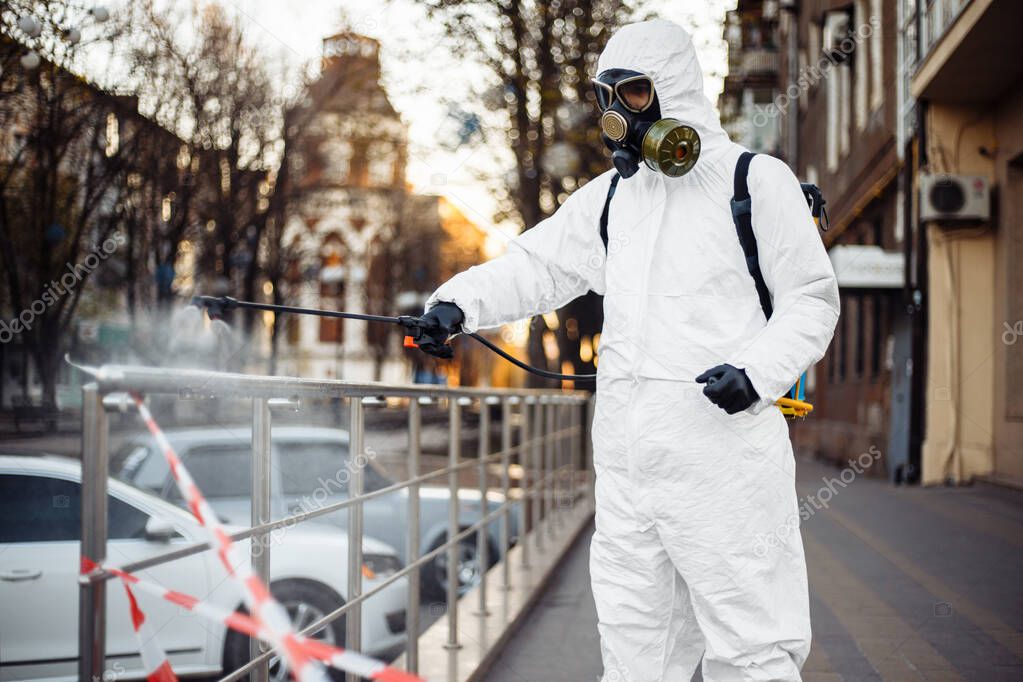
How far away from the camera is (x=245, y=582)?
231cm

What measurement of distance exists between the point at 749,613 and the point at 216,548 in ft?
4.27

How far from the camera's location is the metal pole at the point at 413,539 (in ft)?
14.9

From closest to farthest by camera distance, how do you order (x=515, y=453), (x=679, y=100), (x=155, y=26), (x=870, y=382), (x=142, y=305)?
1. (x=679, y=100)
2. (x=515, y=453)
3. (x=155, y=26)
4. (x=870, y=382)
5. (x=142, y=305)

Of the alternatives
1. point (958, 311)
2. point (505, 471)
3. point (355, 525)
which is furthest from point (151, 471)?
point (958, 311)

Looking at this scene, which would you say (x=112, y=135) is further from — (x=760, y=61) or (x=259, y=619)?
(x=760, y=61)

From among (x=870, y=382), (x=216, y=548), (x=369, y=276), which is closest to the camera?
(x=216, y=548)

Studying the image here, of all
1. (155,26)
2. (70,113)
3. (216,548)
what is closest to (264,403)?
(216,548)

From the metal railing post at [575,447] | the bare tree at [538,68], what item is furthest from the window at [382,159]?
the metal railing post at [575,447]

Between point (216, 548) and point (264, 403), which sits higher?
point (264, 403)

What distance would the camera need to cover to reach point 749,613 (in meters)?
2.93

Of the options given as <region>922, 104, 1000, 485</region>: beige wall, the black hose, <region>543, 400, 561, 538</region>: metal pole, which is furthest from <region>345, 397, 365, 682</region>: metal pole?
<region>922, 104, 1000, 485</region>: beige wall

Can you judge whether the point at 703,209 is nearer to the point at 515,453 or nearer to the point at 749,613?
the point at 749,613

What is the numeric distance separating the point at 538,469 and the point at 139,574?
619cm

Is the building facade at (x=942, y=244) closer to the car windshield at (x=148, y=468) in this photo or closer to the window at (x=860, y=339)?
the window at (x=860, y=339)
